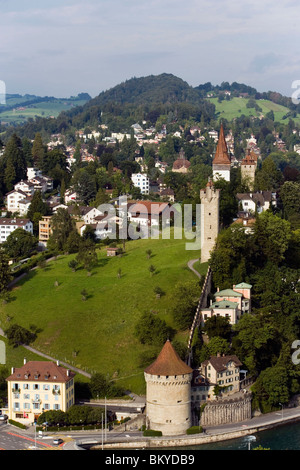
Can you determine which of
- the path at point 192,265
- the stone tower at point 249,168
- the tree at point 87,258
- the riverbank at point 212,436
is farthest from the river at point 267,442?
the stone tower at point 249,168

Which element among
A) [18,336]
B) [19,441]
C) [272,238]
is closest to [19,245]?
[18,336]

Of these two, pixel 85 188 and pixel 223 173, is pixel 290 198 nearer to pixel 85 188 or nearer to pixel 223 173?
pixel 223 173

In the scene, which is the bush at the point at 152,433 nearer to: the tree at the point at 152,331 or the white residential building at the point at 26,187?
the tree at the point at 152,331

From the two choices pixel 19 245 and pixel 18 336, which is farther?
pixel 19 245

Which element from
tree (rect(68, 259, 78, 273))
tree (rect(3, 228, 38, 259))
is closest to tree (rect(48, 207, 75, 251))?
tree (rect(3, 228, 38, 259))

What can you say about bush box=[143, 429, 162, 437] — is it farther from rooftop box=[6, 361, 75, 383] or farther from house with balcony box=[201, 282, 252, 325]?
house with balcony box=[201, 282, 252, 325]

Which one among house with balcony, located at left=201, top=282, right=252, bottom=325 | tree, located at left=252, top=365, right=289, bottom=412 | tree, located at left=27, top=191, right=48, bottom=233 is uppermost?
tree, located at left=27, top=191, right=48, bottom=233
